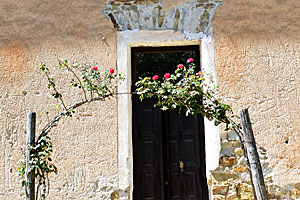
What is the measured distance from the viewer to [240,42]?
423cm

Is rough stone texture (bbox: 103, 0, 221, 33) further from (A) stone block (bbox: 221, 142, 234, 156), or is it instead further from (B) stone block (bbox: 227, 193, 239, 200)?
(B) stone block (bbox: 227, 193, 239, 200)

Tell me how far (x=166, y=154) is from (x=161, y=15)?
160 cm

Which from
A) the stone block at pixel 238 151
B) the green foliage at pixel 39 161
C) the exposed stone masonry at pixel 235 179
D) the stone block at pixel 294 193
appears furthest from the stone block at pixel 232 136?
the green foliage at pixel 39 161

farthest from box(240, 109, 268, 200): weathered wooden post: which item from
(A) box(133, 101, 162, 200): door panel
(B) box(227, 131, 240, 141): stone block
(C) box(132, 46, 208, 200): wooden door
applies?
(A) box(133, 101, 162, 200): door panel

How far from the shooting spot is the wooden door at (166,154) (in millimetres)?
4285

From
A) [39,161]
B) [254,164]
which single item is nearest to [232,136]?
[254,164]

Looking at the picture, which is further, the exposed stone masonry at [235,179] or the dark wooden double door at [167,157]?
the dark wooden double door at [167,157]

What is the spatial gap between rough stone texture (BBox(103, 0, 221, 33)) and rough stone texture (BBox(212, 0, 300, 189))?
15cm

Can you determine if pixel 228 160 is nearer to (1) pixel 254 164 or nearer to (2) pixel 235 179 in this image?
(2) pixel 235 179

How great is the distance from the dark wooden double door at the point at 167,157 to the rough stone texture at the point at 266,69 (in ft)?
2.21

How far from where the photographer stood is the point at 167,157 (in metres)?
4.38

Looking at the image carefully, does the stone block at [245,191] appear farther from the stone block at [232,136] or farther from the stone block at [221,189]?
the stone block at [232,136]

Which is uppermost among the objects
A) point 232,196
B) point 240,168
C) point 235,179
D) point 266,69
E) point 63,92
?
point 266,69

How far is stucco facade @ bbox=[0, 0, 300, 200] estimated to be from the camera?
4.00m
